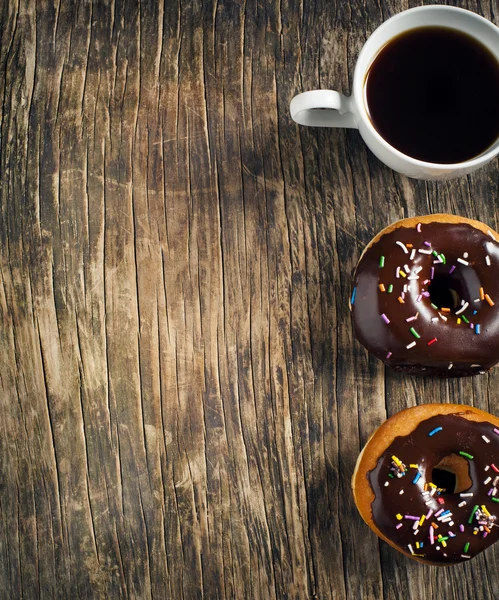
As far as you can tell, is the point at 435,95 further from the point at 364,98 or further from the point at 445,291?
the point at 445,291

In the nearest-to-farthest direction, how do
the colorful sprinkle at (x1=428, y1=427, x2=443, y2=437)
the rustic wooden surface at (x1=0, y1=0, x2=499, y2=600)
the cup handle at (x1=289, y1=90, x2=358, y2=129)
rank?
1. the cup handle at (x1=289, y1=90, x2=358, y2=129)
2. the colorful sprinkle at (x1=428, y1=427, x2=443, y2=437)
3. the rustic wooden surface at (x1=0, y1=0, x2=499, y2=600)

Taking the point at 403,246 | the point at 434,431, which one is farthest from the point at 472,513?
the point at 403,246

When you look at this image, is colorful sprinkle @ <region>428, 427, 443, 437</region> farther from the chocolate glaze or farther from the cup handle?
the cup handle

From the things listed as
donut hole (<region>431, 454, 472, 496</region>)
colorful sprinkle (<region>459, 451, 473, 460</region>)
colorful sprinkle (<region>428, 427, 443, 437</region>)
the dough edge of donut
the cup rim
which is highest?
the cup rim

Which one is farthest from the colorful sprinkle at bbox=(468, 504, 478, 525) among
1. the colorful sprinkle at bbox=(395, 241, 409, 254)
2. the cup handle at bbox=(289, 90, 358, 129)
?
the cup handle at bbox=(289, 90, 358, 129)

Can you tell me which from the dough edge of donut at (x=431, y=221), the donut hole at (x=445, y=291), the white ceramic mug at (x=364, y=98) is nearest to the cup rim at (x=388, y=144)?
the white ceramic mug at (x=364, y=98)

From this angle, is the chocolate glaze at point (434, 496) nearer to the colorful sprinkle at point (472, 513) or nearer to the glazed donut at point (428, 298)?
the colorful sprinkle at point (472, 513)

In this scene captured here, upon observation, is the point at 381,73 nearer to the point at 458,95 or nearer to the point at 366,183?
the point at 458,95

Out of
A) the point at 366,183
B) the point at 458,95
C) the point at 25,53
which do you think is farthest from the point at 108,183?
the point at 458,95
